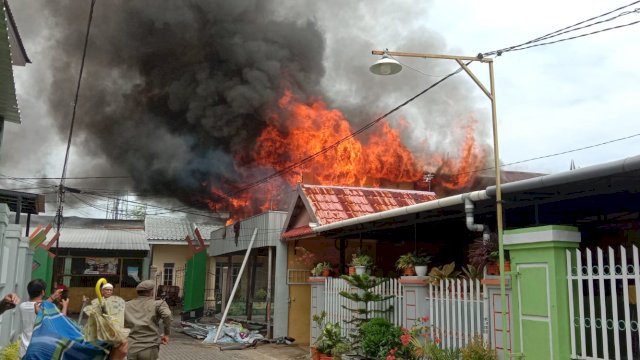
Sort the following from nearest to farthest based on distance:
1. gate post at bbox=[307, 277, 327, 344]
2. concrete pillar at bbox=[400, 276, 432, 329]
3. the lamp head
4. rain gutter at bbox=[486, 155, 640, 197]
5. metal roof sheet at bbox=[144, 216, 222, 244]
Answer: rain gutter at bbox=[486, 155, 640, 197] → the lamp head → concrete pillar at bbox=[400, 276, 432, 329] → gate post at bbox=[307, 277, 327, 344] → metal roof sheet at bbox=[144, 216, 222, 244]

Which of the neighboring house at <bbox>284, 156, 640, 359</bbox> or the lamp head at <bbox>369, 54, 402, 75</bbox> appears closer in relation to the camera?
the neighboring house at <bbox>284, 156, 640, 359</bbox>

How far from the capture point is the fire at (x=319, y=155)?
2006cm

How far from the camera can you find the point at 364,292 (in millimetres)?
10070

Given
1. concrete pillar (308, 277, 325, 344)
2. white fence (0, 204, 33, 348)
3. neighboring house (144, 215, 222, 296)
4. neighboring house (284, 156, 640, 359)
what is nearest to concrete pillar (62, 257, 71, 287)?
neighboring house (144, 215, 222, 296)

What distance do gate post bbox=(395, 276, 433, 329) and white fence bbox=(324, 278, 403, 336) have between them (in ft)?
0.93

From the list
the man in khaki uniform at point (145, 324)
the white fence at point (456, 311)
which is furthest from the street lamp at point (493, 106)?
the man in khaki uniform at point (145, 324)

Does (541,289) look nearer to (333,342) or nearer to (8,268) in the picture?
(333,342)

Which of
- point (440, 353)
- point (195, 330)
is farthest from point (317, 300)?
point (195, 330)

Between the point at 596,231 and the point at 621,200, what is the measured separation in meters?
2.71

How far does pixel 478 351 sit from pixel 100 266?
2408cm

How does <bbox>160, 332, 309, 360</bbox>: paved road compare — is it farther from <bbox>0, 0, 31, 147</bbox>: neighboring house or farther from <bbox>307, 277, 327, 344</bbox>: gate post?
<bbox>0, 0, 31, 147</bbox>: neighboring house

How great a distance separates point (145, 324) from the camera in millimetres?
6066

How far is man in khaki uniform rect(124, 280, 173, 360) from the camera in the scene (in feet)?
19.7

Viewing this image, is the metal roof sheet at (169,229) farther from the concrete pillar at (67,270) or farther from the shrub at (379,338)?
the shrub at (379,338)
